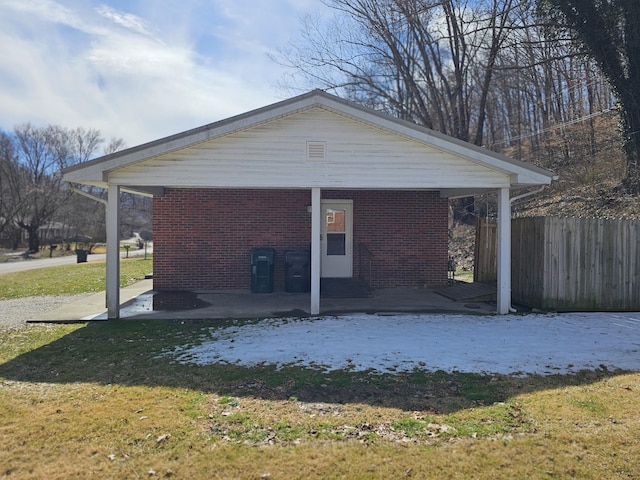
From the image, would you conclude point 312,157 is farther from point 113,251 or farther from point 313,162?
point 113,251

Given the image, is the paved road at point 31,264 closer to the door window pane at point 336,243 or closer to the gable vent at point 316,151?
the door window pane at point 336,243

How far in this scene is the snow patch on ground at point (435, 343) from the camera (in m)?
5.46

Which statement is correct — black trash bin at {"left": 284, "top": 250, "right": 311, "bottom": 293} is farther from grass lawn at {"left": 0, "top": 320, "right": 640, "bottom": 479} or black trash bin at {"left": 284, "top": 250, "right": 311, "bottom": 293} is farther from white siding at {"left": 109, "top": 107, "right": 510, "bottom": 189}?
grass lawn at {"left": 0, "top": 320, "right": 640, "bottom": 479}

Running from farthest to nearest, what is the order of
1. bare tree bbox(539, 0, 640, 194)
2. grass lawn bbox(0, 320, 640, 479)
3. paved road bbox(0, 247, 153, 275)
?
paved road bbox(0, 247, 153, 275) → bare tree bbox(539, 0, 640, 194) → grass lawn bbox(0, 320, 640, 479)

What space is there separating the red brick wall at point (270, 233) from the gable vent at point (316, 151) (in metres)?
3.25

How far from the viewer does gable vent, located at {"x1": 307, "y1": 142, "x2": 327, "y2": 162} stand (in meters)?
8.05

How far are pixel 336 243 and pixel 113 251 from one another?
5522 millimetres

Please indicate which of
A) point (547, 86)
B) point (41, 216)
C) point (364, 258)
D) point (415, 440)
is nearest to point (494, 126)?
point (547, 86)

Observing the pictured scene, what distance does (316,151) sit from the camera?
807cm

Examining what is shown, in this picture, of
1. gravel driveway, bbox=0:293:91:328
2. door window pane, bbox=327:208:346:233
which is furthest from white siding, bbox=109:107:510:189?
door window pane, bbox=327:208:346:233

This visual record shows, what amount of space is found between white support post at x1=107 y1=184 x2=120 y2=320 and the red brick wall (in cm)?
301

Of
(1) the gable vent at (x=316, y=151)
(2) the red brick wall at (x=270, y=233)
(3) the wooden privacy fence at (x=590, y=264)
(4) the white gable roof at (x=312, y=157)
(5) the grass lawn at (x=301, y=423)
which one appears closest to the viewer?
(5) the grass lawn at (x=301, y=423)

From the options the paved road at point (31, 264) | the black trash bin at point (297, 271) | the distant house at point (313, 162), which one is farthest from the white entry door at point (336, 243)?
the paved road at point (31, 264)

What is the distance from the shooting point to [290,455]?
10.7ft
